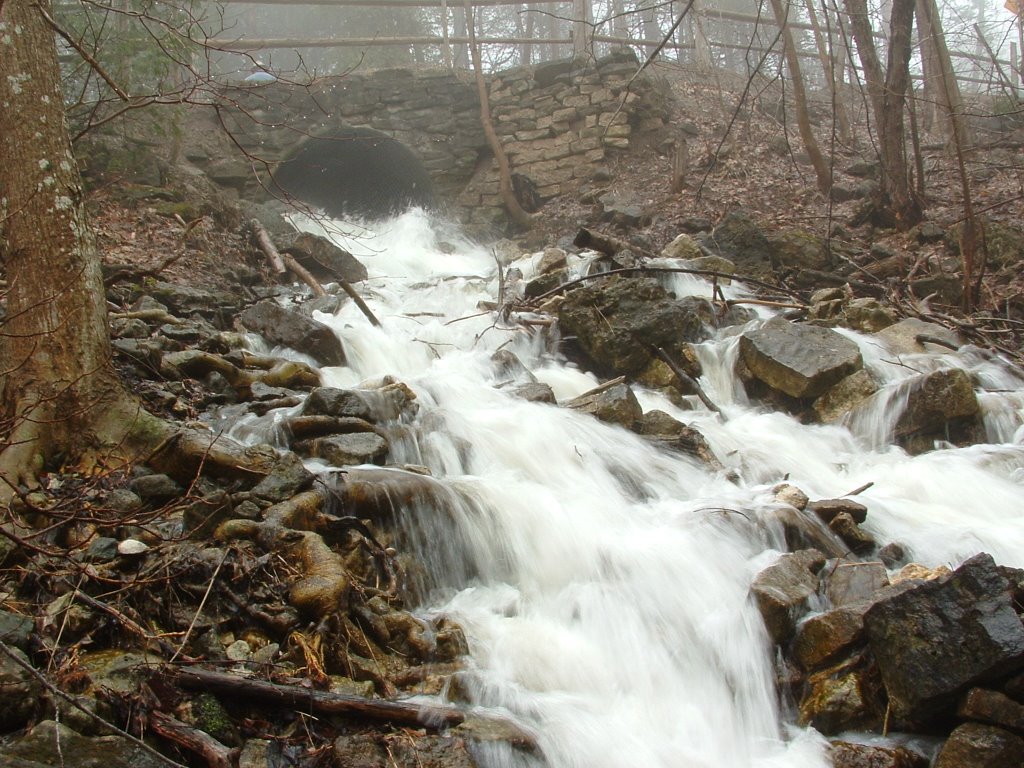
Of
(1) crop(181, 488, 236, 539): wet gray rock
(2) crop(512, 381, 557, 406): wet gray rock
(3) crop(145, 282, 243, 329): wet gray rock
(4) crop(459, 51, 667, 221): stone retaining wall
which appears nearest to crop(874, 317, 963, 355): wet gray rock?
(2) crop(512, 381, 557, 406): wet gray rock

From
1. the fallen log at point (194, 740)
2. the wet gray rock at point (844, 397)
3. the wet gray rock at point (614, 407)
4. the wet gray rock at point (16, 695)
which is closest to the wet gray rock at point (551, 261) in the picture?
the wet gray rock at point (614, 407)

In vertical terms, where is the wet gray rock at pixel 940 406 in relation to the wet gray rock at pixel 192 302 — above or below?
below

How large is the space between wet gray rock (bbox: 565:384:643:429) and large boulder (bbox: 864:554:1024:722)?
10.8ft

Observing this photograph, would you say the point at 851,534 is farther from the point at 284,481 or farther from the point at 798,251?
the point at 798,251

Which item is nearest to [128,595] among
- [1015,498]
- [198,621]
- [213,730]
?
[198,621]

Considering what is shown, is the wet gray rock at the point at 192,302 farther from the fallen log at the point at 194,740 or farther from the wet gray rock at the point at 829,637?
the wet gray rock at the point at 829,637

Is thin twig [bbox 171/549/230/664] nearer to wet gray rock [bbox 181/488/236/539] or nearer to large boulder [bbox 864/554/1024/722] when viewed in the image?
wet gray rock [bbox 181/488/236/539]

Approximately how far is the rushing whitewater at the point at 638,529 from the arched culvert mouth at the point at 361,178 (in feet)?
26.3

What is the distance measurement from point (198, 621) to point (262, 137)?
13568 millimetres

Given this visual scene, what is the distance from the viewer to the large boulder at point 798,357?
22.9 ft

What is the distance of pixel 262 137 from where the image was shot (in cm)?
1480

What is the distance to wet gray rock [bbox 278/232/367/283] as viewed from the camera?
35.8ft

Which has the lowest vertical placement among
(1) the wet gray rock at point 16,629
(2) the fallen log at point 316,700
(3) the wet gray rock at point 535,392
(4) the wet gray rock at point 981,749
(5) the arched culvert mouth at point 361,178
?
(4) the wet gray rock at point 981,749

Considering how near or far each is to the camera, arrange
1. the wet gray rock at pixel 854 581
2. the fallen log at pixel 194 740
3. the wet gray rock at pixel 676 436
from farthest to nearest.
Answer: the wet gray rock at pixel 676 436 → the wet gray rock at pixel 854 581 → the fallen log at pixel 194 740
